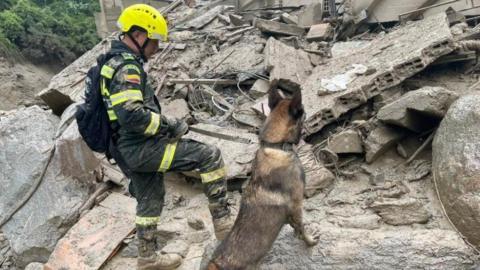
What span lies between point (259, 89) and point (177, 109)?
4.43ft

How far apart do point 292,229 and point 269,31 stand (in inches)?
216

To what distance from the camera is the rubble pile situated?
12.6ft

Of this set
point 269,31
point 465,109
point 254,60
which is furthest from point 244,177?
point 269,31

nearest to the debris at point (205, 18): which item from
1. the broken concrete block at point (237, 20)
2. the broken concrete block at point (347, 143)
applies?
the broken concrete block at point (237, 20)

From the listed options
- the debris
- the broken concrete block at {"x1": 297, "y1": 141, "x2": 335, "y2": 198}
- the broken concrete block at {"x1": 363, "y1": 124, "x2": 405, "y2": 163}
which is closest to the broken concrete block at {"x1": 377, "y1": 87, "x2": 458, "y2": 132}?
the broken concrete block at {"x1": 363, "y1": 124, "x2": 405, "y2": 163}

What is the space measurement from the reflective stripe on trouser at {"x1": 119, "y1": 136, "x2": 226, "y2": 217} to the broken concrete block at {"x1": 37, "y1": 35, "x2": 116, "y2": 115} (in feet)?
10.0

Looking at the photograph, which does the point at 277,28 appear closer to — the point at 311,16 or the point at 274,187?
the point at 311,16

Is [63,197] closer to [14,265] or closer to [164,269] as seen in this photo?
[14,265]

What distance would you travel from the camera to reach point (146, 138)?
386cm

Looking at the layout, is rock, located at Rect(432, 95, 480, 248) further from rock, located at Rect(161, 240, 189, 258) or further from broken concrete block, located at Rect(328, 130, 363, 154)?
rock, located at Rect(161, 240, 189, 258)

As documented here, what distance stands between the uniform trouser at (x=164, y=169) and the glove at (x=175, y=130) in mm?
60

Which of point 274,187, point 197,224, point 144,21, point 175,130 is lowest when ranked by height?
point 197,224

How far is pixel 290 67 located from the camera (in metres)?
7.16

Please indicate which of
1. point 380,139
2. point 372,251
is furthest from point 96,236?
point 380,139
